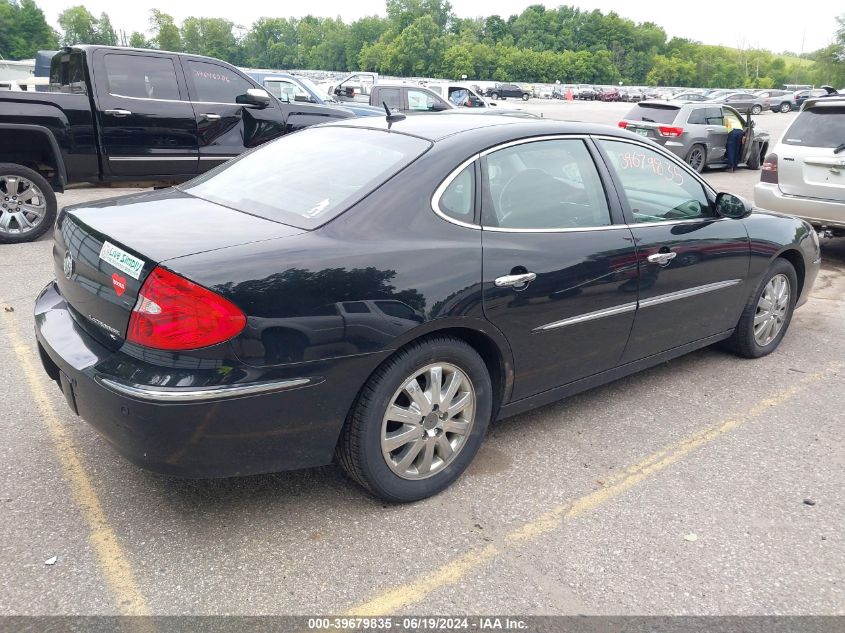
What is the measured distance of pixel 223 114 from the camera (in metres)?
8.40

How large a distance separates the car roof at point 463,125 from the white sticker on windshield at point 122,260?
4.64ft

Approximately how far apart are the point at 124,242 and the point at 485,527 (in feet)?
5.91

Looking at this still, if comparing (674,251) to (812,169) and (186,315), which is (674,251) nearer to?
(186,315)

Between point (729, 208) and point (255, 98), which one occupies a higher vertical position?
point (255, 98)

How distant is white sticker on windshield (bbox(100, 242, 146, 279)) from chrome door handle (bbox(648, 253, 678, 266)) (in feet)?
8.23

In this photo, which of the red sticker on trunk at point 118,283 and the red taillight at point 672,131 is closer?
the red sticker on trunk at point 118,283

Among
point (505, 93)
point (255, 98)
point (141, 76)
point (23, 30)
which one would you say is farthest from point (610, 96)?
point (141, 76)

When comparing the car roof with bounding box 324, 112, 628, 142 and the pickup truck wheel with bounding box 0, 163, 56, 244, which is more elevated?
the car roof with bounding box 324, 112, 628, 142

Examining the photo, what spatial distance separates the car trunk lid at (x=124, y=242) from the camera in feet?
8.45

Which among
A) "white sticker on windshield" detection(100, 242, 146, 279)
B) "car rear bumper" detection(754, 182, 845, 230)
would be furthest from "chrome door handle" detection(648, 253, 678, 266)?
"car rear bumper" detection(754, 182, 845, 230)

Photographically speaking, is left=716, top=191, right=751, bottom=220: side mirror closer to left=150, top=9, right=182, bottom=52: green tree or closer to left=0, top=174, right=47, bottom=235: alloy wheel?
left=0, top=174, right=47, bottom=235: alloy wheel

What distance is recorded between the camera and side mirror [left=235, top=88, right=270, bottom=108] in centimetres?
836

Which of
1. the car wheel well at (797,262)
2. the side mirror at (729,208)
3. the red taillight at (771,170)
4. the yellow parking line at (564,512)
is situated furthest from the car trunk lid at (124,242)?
the red taillight at (771,170)

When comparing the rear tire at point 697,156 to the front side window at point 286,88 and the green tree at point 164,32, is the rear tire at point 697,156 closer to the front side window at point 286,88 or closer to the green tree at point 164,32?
the front side window at point 286,88
